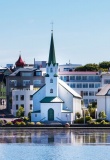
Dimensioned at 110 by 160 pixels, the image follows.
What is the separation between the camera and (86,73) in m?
170

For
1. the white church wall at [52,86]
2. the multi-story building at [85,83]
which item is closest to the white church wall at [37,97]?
the white church wall at [52,86]

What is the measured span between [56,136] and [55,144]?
13.1 m

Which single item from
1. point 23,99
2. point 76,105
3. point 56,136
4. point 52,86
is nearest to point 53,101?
point 52,86

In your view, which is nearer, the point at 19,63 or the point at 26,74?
the point at 26,74

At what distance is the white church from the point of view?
138 m

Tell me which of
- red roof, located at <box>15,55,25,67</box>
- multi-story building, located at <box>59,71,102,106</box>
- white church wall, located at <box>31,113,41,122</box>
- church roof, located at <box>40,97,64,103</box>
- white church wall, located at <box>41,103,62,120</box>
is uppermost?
red roof, located at <box>15,55,25,67</box>

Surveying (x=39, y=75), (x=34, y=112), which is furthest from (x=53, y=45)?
(x=39, y=75)

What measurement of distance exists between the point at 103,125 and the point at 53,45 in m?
18.3

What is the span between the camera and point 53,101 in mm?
139250

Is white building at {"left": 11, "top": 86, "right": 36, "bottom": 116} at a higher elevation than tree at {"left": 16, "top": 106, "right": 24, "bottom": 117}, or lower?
higher

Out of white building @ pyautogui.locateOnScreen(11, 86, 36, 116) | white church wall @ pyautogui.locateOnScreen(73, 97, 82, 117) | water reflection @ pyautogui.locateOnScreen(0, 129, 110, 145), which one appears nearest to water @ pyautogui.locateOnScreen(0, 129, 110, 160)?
water reflection @ pyautogui.locateOnScreen(0, 129, 110, 145)

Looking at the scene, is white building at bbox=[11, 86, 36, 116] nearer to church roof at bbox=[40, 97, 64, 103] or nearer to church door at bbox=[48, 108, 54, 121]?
church roof at bbox=[40, 97, 64, 103]

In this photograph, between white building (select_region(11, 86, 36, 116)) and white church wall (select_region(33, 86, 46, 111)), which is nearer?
white church wall (select_region(33, 86, 46, 111))

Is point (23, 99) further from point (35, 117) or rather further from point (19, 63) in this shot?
point (19, 63)
